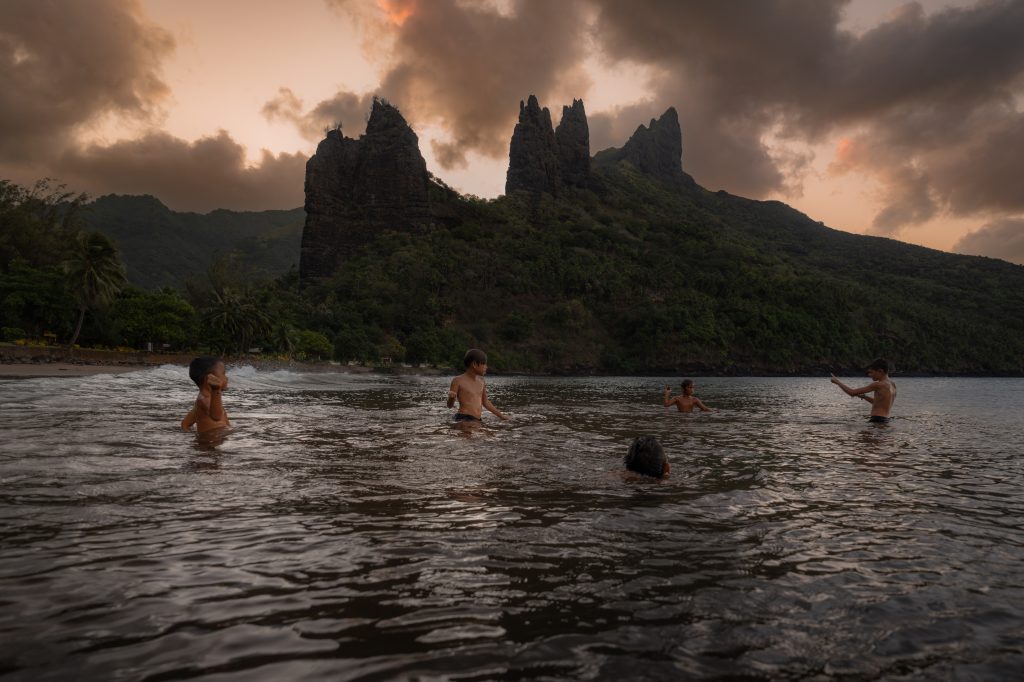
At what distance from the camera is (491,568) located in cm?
433

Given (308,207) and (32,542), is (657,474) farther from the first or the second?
(308,207)

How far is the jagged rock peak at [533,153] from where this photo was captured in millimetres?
180500

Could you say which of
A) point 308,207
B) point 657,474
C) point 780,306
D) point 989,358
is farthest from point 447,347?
point 989,358

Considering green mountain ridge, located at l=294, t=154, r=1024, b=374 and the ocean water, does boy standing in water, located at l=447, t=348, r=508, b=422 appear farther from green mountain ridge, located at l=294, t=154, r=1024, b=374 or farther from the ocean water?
green mountain ridge, located at l=294, t=154, r=1024, b=374

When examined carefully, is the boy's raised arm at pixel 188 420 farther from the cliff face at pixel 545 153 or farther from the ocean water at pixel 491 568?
the cliff face at pixel 545 153

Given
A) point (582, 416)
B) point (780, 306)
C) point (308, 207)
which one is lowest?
point (582, 416)

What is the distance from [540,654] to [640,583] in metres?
1.32

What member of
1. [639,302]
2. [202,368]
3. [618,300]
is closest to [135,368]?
[202,368]

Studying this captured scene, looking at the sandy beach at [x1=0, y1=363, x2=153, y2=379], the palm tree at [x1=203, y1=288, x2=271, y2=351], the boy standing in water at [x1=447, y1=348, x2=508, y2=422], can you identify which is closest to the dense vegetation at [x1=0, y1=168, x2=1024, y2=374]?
the palm tree at [x1=203, y1=288, x2=271, y2=351]

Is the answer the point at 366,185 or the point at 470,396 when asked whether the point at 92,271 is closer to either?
the point at 470,396

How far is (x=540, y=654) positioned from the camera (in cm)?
303

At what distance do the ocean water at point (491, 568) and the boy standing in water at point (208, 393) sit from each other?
4.31 feet

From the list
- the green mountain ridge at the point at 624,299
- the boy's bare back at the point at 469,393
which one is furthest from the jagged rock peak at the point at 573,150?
the boy's bare back at the point at 469,393

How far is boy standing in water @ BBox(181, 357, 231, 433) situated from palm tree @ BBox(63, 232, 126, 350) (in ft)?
156
